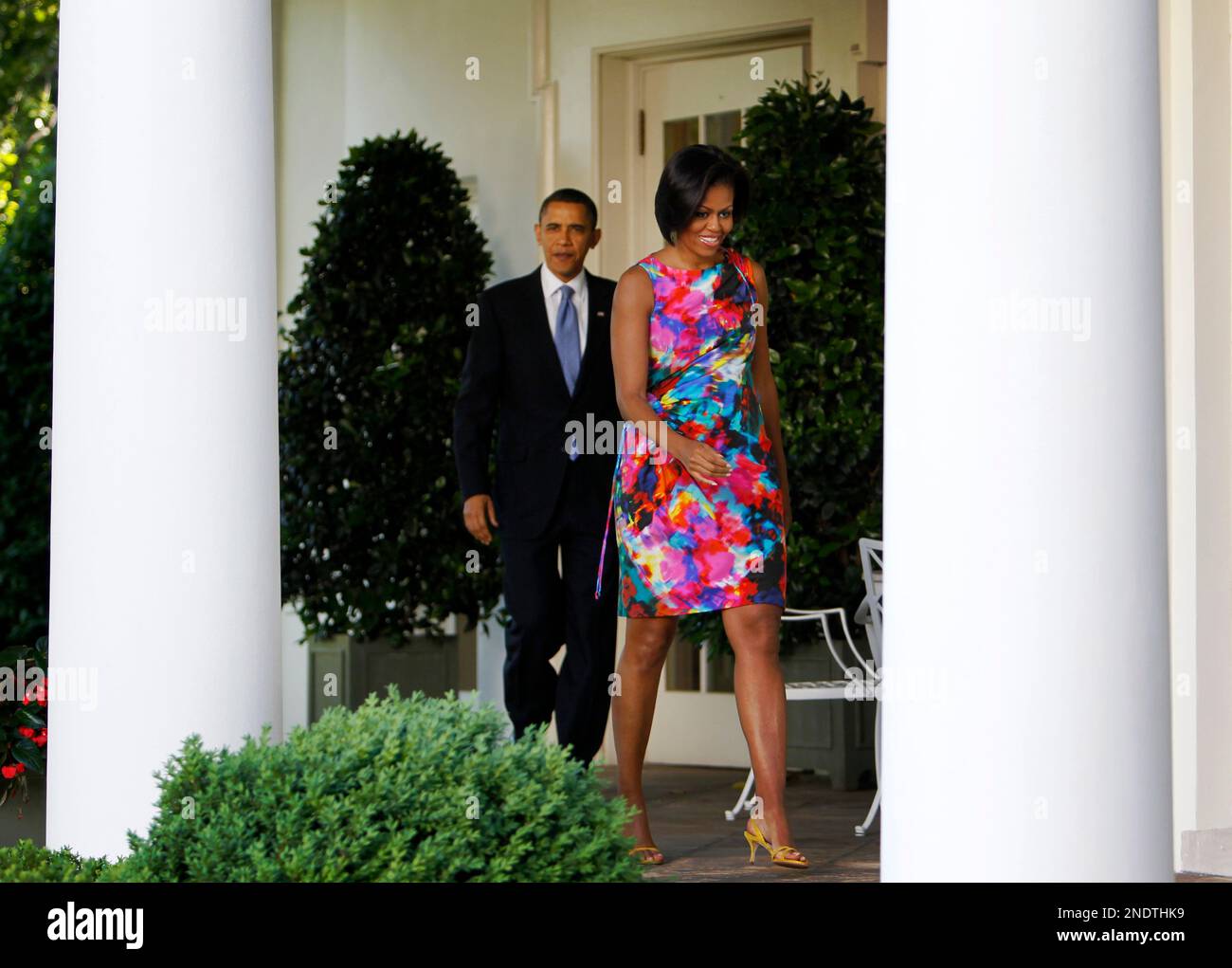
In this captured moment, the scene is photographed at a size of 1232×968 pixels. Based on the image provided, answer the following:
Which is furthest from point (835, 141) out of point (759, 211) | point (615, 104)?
point (615, 104)

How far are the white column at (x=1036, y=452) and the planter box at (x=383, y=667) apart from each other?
5673 millimetres

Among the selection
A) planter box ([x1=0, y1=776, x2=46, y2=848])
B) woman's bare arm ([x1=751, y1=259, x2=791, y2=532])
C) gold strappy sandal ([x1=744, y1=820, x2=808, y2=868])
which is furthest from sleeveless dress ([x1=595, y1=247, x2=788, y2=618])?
planter box ([x1=0, y1=776, x2=46, y2=848])

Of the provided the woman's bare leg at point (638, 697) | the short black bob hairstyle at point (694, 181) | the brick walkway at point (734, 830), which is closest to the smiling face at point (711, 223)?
the short black bob hairstyle at point (694, 181)

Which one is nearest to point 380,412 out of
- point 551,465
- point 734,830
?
point 551,465

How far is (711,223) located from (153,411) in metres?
1.80

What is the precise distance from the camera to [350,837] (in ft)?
11.2

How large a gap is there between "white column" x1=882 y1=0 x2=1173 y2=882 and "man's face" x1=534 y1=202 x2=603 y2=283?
8.59 feet

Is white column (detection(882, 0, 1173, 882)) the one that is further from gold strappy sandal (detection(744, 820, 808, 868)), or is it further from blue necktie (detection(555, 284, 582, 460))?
blue necktie (detection(555, 284, 582, 460))

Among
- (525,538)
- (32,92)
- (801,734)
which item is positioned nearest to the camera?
(525,538)

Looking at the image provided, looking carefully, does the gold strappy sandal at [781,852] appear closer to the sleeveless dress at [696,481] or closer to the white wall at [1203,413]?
the sleeveless dress at [696,481]

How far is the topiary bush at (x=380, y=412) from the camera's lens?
848 centimetres

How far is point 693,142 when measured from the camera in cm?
877
